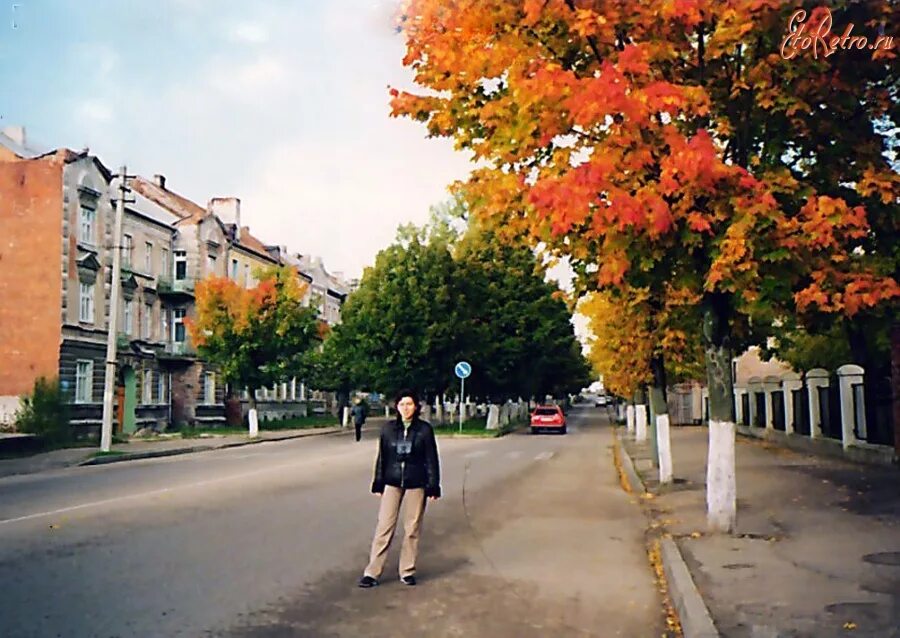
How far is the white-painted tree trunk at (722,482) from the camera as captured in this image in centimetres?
1189

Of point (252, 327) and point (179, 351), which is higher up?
point (252, 327)

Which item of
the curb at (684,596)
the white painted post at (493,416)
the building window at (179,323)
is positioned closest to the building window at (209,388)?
the building window at (179,323)

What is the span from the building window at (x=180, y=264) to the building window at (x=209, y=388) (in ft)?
19.0

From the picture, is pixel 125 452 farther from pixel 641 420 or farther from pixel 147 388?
pixel 641 420

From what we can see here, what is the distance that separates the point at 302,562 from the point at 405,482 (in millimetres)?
1835

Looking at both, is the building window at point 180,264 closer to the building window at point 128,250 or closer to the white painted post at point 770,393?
the building window at point 128,250

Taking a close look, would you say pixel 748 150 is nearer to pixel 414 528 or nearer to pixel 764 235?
pixel 764 235

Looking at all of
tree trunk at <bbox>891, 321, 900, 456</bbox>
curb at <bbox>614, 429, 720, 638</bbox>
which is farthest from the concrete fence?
curb at <bbox>614, 429, 720, 638</bbox>

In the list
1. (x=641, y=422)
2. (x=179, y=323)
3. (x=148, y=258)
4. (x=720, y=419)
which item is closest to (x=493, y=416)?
(x=641, y=422)

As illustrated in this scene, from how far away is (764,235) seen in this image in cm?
1069

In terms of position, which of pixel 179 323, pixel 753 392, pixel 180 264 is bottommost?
pixel 753 392

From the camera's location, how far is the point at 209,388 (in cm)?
5553

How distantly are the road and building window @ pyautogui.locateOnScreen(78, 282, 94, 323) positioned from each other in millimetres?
22028

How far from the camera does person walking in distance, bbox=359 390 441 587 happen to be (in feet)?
29.7
